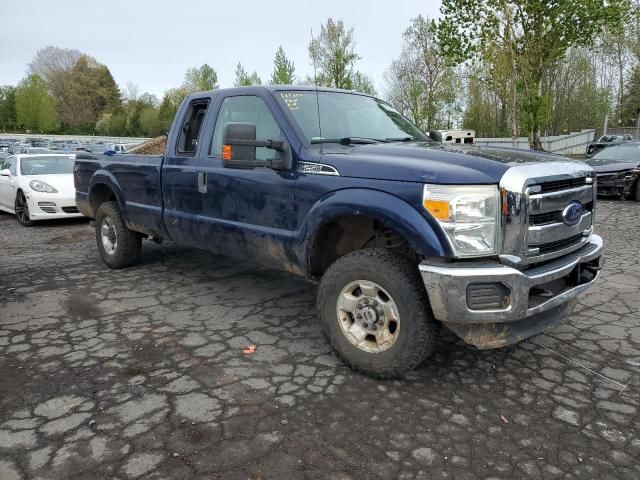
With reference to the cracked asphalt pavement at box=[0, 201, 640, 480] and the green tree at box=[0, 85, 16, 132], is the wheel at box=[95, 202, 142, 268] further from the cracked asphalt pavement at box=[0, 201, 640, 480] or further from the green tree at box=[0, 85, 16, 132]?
the green tree at box=[0, 85, 16, 132]

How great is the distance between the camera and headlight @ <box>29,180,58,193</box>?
9.72 m

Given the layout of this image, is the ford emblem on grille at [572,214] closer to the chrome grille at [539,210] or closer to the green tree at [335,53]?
the chrome grille at [539,210]

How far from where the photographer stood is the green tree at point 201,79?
49784mm

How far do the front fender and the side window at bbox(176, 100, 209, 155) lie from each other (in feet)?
6.05

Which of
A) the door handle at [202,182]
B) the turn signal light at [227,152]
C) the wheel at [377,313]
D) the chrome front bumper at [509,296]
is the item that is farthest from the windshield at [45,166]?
the chrome front bumper at [509,296]

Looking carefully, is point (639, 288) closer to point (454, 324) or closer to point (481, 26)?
point (454, 324)

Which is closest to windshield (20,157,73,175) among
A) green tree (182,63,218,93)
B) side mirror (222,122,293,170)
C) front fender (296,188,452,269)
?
side mirror (222,122,293,170)

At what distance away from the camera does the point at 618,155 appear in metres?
13.2

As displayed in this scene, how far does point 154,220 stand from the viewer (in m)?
5.24

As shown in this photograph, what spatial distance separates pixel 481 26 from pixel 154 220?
20.1m

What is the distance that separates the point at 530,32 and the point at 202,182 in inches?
860

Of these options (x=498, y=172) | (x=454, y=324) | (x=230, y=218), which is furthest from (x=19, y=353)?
(x=498, y=172)

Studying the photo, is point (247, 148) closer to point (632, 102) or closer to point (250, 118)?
point (250, 118)

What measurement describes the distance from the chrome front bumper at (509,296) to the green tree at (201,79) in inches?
1867
